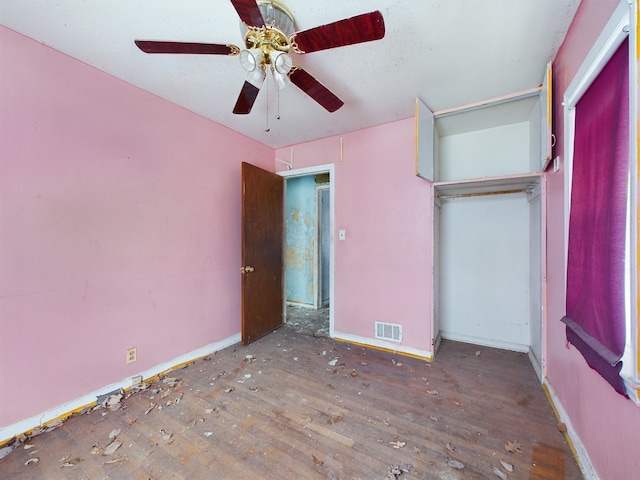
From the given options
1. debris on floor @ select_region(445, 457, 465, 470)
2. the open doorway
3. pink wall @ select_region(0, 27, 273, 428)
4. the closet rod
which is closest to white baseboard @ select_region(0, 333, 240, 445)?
pink wall @ select_region(0, 27, 273, 428)

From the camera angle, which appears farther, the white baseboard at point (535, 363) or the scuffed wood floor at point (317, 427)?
the white baseboard at point (535, 363)

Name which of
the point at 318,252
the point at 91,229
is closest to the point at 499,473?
the point at 91,229

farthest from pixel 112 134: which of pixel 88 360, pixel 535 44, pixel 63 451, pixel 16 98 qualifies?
pixel 535 44

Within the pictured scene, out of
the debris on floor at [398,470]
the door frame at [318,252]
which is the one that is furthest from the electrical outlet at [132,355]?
the door frame at [318,252]

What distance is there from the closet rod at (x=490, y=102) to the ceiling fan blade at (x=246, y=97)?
1.86 meters

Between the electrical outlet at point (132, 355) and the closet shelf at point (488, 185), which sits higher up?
the closet shelf at point (488, 185)

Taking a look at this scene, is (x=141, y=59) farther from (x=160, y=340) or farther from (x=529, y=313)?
(x=529, y=313)

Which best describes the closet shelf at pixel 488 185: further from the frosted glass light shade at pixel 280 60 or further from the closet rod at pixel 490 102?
the frosted glass light shade at pixel 280 60

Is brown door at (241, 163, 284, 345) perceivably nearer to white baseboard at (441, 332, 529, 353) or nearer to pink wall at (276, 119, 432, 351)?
pink wall at (276, 119, 432, 351)

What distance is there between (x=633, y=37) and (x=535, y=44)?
124 cm

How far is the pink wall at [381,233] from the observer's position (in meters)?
2.83

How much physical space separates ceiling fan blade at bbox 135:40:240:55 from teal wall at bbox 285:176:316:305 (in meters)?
3.33

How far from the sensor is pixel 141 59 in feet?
6.34

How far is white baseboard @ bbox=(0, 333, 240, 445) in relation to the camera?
1674 millimetres
